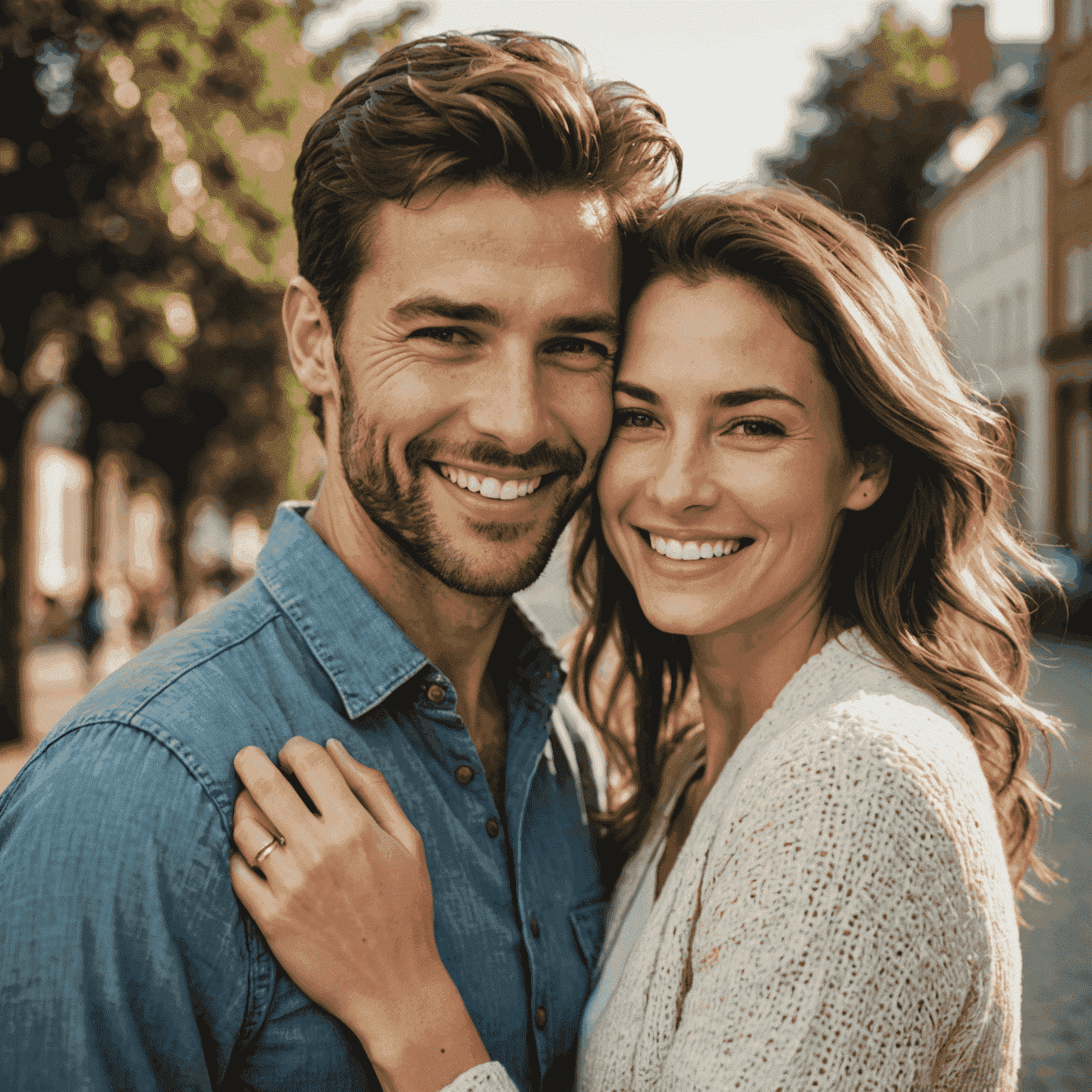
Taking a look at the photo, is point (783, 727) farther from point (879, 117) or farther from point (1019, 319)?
point (879, 117)

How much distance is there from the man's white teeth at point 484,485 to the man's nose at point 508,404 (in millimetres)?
101

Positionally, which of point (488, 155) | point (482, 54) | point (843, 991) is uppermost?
point (482, 54)

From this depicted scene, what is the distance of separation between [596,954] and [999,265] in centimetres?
3732

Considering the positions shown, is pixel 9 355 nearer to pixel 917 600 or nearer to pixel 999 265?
pixel 917 600

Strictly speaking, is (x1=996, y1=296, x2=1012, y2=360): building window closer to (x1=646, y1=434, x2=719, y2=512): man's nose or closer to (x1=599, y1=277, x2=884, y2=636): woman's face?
(x1=599, y1=277, x2=884, y2=636): woman's face

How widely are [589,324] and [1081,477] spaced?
29.6 meters

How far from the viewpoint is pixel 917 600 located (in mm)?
3059

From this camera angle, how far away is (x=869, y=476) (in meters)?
2.98

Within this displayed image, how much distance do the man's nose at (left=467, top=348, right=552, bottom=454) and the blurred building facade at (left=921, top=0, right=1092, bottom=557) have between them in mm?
23691

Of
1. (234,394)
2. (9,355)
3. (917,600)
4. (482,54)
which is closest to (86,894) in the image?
(482,54)

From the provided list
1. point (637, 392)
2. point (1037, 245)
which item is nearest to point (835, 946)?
point (637, 392)

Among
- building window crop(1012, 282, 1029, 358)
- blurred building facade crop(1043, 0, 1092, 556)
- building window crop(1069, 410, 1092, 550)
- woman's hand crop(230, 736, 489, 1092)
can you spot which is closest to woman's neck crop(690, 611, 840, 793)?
woman's hand crop(230, 736, 489, 1092)

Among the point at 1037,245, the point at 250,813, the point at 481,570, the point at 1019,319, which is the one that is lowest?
the point at 250,813

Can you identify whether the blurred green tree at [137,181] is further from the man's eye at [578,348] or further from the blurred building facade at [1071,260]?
the blurred building facade at [1071,260]
